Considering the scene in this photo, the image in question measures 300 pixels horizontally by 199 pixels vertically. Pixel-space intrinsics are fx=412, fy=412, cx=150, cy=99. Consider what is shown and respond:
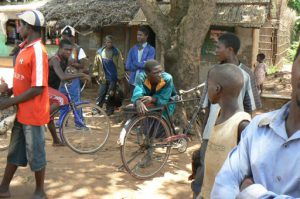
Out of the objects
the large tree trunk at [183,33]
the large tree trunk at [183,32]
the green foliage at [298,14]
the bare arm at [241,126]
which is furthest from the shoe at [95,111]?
the green foliage at [298,14]

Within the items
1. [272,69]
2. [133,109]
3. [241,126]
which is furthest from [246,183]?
[272,69]

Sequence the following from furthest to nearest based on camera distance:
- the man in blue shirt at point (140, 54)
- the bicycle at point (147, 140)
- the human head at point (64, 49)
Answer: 1. the man in blue shirt at point (140, 54)
2. the human head at point (64, 49)
3. the bicycle at point (147, 140)

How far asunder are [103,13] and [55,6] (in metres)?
2.24

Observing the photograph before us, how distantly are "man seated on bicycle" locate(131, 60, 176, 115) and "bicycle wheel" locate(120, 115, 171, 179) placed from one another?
0.61ft

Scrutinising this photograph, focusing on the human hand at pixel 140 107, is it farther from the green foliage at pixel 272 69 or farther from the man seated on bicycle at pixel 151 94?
the green foliage at pixel 272 69

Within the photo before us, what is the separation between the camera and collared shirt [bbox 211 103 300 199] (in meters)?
1.43

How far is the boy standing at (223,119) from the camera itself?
2.47 meters

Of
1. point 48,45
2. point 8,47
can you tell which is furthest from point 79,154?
point 8,47

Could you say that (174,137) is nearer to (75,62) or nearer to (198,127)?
(198,127)

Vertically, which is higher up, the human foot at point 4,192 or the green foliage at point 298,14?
the green foliage at point 298,14

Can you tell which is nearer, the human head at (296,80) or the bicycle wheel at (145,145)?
the human head at (296,80)

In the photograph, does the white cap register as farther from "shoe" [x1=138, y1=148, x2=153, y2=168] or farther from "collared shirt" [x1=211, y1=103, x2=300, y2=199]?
"collared shirt" [x1=211, y1=103, x2=300, y2=199]

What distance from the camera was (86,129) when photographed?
657 cm

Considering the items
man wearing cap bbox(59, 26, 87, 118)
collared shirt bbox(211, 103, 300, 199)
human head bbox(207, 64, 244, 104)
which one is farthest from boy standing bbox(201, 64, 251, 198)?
man wearing cap bbox(59, 26, 87, 118)
